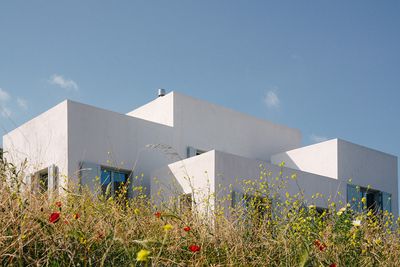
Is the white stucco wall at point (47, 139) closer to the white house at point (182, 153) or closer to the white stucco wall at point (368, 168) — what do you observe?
the white house at point (182, 153)

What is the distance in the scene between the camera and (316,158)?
14.9 m

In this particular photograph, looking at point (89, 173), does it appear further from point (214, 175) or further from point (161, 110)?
point (161, 110)

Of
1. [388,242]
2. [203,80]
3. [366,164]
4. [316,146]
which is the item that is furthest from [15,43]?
[366,164]

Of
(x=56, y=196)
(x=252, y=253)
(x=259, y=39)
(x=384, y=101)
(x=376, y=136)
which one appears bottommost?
(x=252, y=253)

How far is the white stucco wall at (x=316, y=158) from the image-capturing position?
14430 millimetres

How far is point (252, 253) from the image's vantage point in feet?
12.6

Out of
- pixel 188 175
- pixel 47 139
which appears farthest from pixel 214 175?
pixel 47 139

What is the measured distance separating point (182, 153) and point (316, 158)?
Result: 400cm

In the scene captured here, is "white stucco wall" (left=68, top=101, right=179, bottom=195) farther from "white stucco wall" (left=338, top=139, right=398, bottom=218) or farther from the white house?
"white stucco wall" (left=338, top=139, right=398, bottom=218)

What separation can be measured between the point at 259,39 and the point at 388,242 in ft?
15.1

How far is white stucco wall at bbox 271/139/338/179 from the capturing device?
14.4m

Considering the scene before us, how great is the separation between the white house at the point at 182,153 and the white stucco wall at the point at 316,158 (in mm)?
28

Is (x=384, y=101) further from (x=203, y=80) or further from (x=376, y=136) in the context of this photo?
(x=203, y=80)

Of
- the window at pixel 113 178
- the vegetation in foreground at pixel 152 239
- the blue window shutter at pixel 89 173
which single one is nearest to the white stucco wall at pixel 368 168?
the window at pixel 113 178
